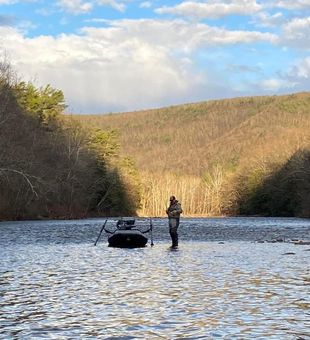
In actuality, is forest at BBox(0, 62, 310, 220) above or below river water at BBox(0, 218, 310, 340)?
above

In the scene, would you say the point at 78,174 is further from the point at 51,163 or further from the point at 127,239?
the point at 127,239

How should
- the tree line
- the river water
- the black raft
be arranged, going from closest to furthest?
1. the river water
2. the black raft
3. the tree line

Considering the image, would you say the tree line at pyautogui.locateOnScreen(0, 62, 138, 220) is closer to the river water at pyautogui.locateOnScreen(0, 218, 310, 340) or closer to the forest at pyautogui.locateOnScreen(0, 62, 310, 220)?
the forest at pyautogui.locateOnScreen(0, 62, 310, 220)

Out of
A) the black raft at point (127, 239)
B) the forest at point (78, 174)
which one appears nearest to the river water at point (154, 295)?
the black raft at point (127, 239)

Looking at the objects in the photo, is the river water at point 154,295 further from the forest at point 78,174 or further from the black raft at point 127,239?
the forest at point 78,174

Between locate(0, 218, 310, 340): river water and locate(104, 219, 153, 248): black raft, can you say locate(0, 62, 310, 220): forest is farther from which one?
locate(0, 218, 310, 340): river water

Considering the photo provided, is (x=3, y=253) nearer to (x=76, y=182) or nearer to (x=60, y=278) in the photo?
(x=60, y=278)

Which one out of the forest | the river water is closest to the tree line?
the forest

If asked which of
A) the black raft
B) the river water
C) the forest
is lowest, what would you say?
the river water

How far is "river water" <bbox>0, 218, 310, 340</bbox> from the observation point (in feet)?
43.4

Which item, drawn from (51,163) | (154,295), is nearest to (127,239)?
(154,295)

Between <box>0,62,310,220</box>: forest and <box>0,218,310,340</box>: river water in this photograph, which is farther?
<box>0,62,310,220</box>: forest

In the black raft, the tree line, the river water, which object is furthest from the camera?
the tree line

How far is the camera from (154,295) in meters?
17.4
